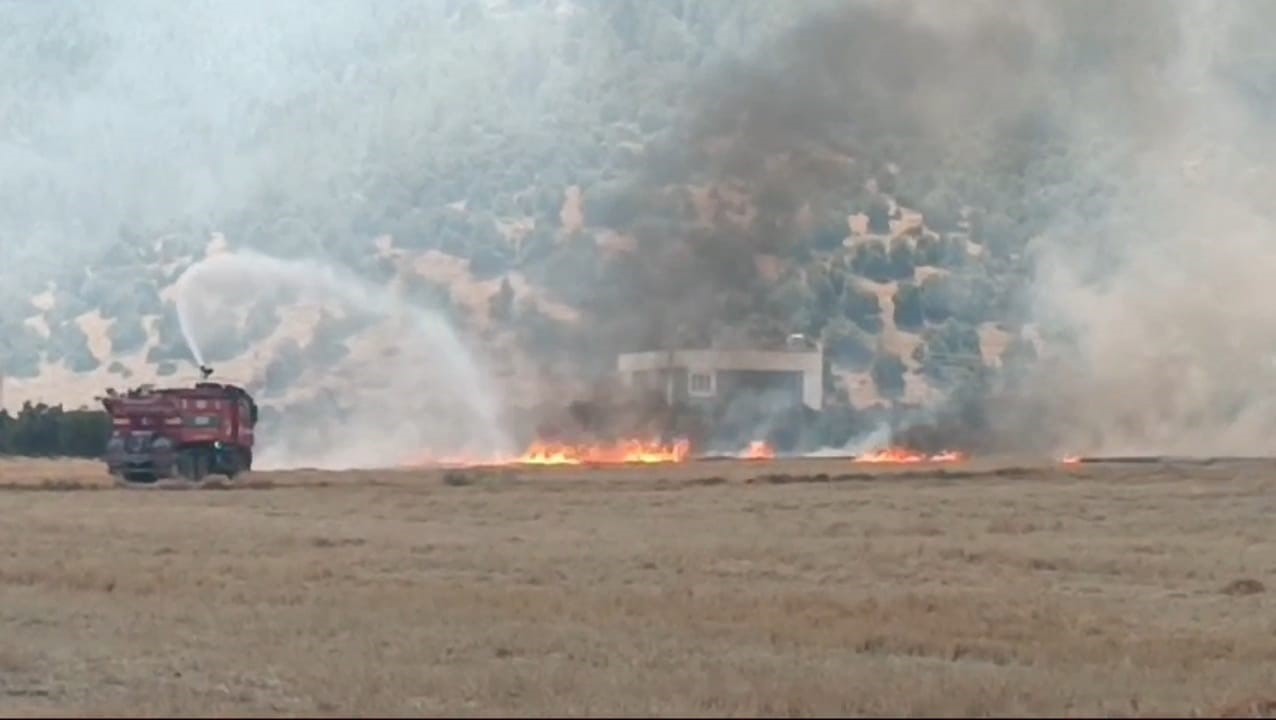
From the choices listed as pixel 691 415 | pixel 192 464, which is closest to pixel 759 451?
pixel 691 415

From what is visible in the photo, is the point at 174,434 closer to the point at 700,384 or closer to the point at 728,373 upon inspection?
the point at 700,384

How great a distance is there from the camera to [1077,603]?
27.6m

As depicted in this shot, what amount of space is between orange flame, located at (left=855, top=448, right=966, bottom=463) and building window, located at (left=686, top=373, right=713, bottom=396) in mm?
7827

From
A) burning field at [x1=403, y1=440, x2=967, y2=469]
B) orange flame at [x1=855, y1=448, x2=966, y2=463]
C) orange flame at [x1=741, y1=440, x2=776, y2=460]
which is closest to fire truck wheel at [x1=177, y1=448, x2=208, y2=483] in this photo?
burning field at [x1=403, y1=440, x2=967, y2=469]

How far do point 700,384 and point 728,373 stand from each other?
2409 mm

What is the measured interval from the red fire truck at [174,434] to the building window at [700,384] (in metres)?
28.2

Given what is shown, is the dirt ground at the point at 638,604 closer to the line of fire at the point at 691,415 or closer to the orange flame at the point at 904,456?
the orange flame at the point at 904,456

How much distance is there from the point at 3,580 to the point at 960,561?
587 inches

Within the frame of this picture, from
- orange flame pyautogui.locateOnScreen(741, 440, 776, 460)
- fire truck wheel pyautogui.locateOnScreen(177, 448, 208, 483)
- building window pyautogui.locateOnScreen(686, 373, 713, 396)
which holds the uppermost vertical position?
building window pyautogui.locateOnScreen(686, 373, 713, 396)

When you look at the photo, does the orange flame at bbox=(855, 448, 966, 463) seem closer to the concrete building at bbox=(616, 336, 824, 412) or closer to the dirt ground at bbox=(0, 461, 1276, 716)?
the concrete building at bbox=(616, 336, 824, 412)

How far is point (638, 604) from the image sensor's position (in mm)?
25922

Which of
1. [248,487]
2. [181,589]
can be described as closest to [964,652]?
[181,589]

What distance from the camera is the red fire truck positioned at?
59094mm

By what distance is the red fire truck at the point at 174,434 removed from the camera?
59.1 m
